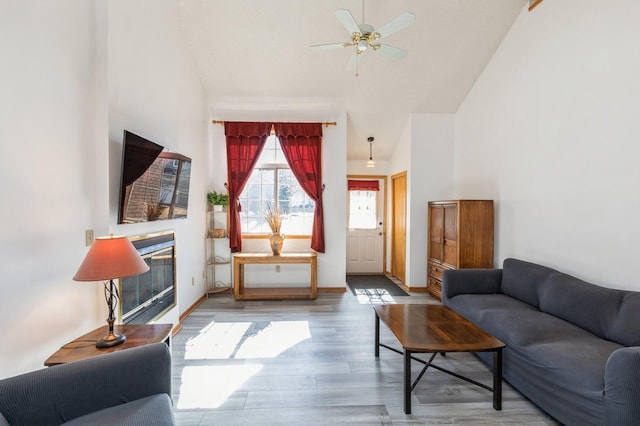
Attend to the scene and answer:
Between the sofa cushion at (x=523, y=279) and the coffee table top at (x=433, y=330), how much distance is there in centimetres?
88

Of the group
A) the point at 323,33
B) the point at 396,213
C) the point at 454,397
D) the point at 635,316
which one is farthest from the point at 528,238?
the point at 323,33

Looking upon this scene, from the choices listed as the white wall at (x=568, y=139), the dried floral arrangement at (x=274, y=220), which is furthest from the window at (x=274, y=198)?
the white wall at (x=568, y=139)

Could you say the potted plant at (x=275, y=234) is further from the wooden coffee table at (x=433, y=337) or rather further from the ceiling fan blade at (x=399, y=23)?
the ceiling fan blade at (x=399, y=23)

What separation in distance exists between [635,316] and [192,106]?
4894mm

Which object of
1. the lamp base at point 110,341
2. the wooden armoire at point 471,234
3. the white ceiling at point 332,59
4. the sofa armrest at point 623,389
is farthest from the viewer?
the wooden armoire at point 471,234

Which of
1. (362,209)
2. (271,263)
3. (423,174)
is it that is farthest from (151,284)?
(362,209)

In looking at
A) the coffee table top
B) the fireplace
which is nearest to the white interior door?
the coffee table top

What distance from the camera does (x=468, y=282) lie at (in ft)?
10.8

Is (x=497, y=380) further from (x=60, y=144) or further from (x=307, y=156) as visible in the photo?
(x=307, y=156)

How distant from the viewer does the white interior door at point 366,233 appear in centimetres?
615

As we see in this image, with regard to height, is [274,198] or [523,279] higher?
[274,198]

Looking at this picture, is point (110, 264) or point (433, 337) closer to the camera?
point (110, 264)

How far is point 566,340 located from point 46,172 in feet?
11.8

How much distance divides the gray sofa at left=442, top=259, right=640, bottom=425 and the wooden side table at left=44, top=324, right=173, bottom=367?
8.41 ft
